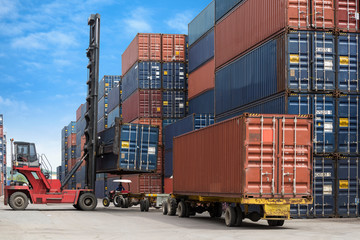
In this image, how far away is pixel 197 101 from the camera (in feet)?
127

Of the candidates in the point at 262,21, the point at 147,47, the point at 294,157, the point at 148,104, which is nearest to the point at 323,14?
the point at 262,21

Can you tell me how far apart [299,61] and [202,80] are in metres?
15.5

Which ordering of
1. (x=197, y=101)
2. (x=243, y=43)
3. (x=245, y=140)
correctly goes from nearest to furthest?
(x=245, y=140) → (x=243, y=43) → (x=197, y=101)

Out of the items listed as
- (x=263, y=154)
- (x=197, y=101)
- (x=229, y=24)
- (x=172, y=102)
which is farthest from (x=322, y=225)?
(x=172, y=102)

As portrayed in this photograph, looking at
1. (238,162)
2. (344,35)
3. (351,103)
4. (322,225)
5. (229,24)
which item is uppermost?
(229,24)

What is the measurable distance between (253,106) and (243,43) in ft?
11.6

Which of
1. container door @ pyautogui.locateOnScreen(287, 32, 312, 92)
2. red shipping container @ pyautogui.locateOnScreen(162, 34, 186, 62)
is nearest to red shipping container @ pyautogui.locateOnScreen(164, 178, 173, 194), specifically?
red shipping container @ pyautogui.locateOnScreen(162, 34, 186, 62)

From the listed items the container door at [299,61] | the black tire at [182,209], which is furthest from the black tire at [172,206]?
the container door at [299,61]

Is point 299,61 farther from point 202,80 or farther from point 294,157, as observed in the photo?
point 202,80

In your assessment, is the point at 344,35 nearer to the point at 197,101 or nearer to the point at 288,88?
the point at 288,88

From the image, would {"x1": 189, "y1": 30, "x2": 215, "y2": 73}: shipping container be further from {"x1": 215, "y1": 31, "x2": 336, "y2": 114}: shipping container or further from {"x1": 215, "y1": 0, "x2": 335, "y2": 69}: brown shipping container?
{"x1": 215, "y1": 31, "x2": 336, "y2": 114}: shipping container

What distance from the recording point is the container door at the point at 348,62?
22.8 m

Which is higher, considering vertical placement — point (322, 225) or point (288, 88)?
point (288, 88)

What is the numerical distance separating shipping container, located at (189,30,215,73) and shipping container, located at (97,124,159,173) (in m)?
8.28
